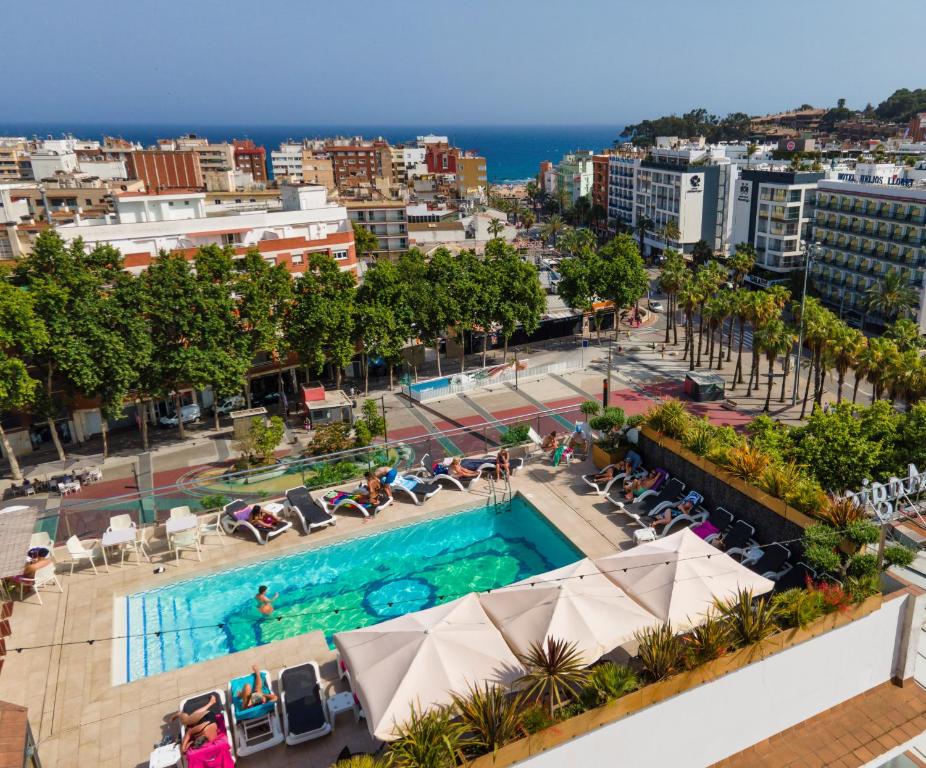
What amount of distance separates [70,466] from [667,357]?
40324mm

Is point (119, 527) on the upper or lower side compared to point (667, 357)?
upper

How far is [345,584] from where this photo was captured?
2117 cm

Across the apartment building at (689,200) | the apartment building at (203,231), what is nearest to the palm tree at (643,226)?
the apartment building at (689,200)

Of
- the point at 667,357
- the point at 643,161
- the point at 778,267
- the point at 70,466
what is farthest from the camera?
the point at 643,161

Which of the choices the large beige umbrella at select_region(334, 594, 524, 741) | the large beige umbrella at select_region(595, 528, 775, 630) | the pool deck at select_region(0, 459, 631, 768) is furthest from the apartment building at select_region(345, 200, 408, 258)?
the large beige umbrella at select_region(334, 594, 524, 741)

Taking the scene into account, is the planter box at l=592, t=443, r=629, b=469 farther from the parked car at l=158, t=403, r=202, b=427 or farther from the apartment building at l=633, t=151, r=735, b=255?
the apartment building at l=633, t=151, r=735, b=255

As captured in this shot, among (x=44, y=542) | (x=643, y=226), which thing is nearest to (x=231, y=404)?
(x=44, y=542)

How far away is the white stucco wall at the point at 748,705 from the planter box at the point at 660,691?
0.39ft

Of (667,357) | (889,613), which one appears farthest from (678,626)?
(667,357)

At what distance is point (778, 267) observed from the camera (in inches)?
2817

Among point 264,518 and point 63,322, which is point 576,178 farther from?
point 264,518

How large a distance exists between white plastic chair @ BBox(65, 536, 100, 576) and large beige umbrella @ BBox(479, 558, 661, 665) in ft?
41.9

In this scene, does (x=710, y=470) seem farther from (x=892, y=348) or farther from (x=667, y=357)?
(x=667, y=357)

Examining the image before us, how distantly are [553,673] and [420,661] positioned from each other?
2604mm
